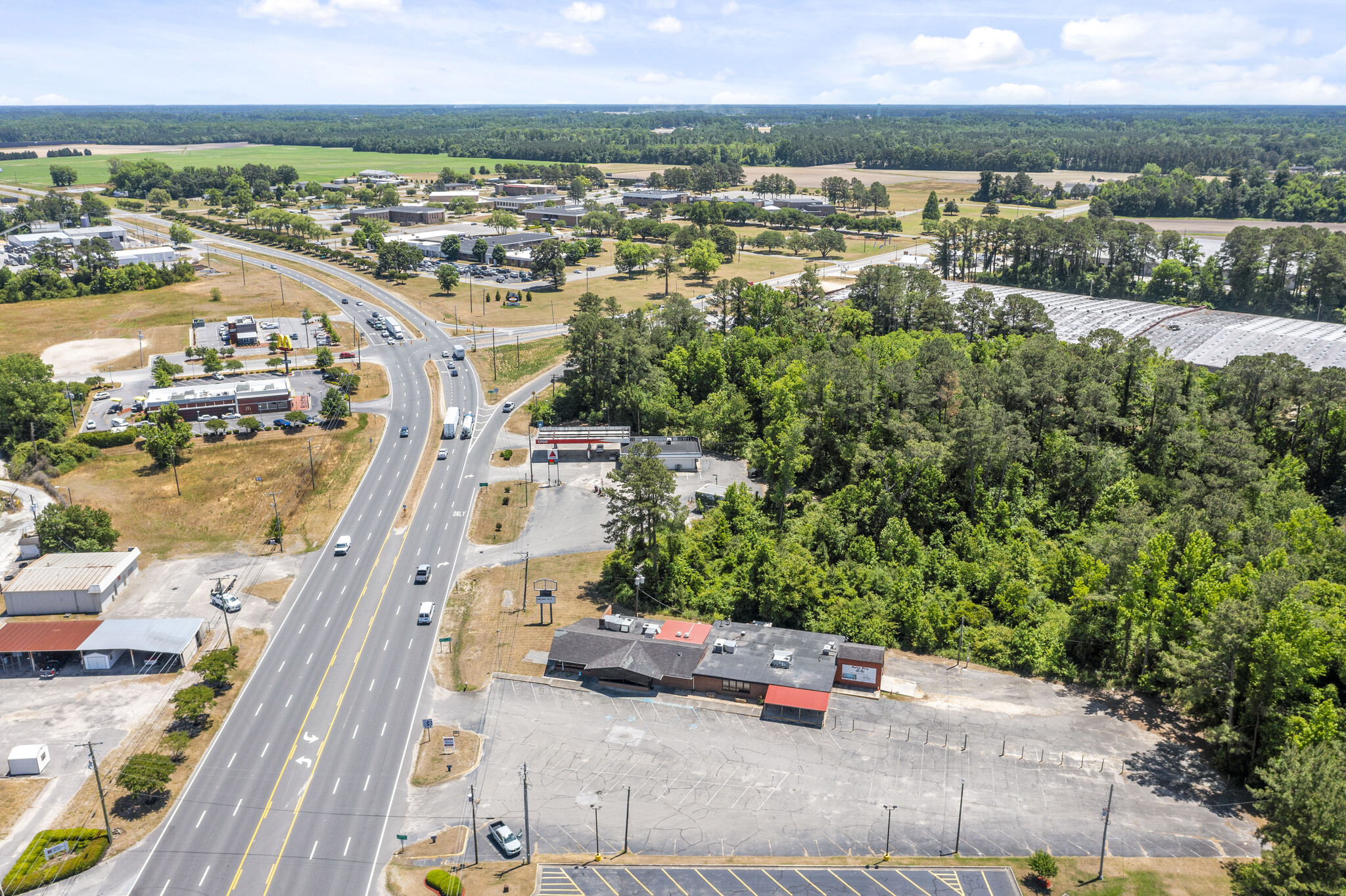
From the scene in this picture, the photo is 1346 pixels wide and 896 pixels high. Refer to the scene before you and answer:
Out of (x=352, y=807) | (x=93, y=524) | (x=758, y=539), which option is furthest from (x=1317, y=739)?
(x=93, y=524)

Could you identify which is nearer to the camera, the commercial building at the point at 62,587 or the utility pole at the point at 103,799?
the utility pole at the point at 103,799

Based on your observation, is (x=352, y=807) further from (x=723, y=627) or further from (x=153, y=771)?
(x=723, y=627)

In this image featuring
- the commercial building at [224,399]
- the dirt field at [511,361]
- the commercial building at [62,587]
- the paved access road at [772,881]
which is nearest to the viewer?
the paved access road at [772,881]

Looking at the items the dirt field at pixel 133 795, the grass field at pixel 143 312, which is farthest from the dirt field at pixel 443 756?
the grass field at pixel 143 312

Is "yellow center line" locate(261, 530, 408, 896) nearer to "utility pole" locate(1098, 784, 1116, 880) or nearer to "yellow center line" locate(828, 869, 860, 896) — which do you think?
"yellow center line" locate(828, 869, 860, 896)

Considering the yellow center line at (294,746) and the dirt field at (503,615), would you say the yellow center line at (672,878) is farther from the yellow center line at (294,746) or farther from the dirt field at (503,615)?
the yellow center line at (294,746)

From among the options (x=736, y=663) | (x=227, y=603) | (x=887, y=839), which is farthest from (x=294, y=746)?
(x=887, y=839)

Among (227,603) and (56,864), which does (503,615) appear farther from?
(56,864)
